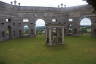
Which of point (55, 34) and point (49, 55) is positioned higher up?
point (55, 34)

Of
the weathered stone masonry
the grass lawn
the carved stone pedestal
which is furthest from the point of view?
the weathered stone masonry

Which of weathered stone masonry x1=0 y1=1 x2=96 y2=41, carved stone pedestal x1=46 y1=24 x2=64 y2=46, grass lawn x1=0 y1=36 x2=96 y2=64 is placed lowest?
grass lawn x1=0 y1=36 x2=96 y2=64

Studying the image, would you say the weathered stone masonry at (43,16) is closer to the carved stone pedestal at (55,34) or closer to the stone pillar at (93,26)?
the stone pillar at (93,26)

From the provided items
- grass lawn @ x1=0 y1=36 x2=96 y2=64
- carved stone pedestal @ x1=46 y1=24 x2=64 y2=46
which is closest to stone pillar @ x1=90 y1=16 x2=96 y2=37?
carved stone pedestal @ x1=46 y1=24 x2=64 y2=46

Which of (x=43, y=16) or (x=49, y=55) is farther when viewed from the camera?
(x=43, y=16)

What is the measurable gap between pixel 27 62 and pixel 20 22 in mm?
24610

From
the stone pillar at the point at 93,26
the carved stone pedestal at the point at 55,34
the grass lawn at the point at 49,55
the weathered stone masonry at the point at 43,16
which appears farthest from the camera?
the stone pillar at the point at 93,26

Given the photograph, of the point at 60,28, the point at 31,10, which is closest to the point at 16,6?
the point at 31,10

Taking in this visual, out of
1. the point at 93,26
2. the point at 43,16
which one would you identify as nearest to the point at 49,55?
the point at 93,26

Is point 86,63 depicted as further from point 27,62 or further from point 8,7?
point 8,7

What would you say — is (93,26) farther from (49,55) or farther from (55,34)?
(49,55)

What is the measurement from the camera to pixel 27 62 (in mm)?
12922

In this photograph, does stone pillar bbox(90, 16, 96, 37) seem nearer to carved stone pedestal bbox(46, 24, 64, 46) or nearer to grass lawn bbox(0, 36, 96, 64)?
carved stone pedestal bbox(46, 24, 64, 46)

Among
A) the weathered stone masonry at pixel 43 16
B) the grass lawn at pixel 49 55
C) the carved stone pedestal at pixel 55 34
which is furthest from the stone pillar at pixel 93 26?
the grass lawn at pixel 49 55
